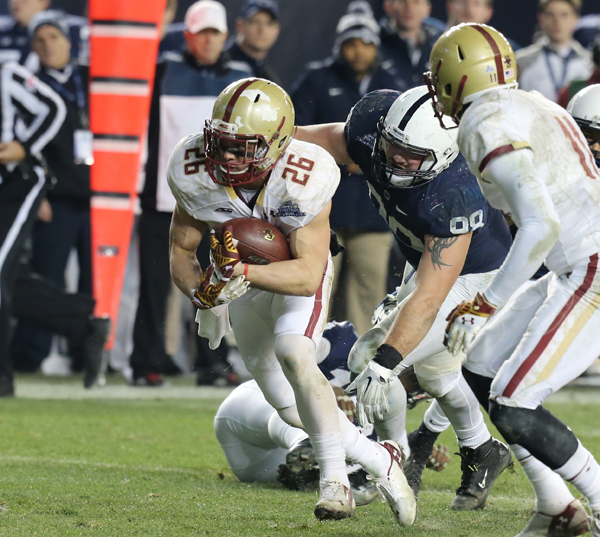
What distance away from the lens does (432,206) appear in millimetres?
3785

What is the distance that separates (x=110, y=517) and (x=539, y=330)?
1578 mm

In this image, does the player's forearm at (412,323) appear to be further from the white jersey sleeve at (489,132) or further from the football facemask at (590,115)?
the football facemask at (590,115)

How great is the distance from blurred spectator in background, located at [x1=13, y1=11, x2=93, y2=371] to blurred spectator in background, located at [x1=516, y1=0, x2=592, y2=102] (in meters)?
3.40

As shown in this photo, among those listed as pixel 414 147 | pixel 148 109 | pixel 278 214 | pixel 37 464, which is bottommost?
pixel 37 464

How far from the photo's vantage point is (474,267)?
414 cm

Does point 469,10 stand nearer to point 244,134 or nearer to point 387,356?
point 244,134

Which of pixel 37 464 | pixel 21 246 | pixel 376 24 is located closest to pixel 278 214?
pixel 37 464

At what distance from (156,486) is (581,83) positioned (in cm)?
482

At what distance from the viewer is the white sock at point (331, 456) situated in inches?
138

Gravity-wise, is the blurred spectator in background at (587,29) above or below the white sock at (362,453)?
above

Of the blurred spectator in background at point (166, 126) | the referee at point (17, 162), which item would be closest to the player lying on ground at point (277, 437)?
the referee at point (17, 162)

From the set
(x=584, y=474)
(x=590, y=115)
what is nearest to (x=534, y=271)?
(x=584, y=474)

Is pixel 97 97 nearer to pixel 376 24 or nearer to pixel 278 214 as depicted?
pixel 376 24

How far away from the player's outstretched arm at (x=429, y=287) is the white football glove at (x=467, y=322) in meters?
0.58
